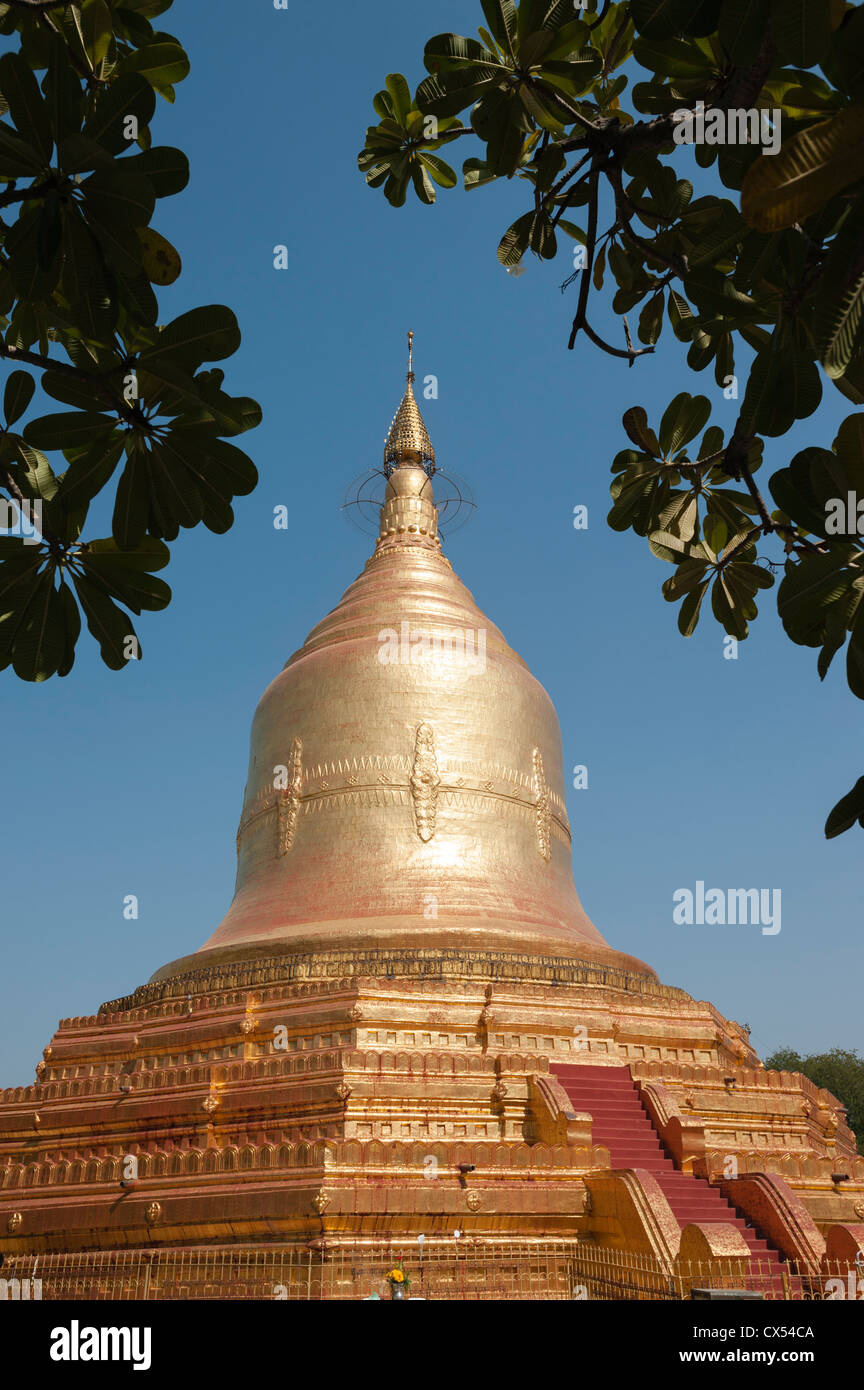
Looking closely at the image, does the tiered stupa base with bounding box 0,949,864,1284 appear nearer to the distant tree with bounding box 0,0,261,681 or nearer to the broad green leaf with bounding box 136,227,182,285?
the distant tree with bounding box 0,0,261,681

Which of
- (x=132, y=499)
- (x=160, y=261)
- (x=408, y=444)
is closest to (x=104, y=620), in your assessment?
(x=132, y=499)

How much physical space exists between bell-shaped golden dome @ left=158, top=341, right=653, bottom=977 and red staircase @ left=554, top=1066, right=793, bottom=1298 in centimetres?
268

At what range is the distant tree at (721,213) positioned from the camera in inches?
111

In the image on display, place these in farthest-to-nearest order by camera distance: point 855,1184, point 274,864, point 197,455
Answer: point 274,864, point 855,1184, point 197,455

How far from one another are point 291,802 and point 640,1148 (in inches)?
352

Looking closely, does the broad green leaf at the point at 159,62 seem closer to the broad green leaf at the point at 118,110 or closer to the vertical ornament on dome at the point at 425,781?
the broad green leaf at the point at 118,110

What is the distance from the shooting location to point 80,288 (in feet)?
10.0

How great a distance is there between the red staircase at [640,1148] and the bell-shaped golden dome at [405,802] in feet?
8.78

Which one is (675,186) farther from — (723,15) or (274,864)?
(274,864)

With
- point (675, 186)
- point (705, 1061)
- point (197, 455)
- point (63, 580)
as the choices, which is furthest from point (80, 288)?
point (705, 1061)

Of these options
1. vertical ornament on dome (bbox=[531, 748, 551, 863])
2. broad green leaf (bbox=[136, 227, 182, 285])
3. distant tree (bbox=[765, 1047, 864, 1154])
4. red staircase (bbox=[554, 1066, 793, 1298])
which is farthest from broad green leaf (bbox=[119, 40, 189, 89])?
distant tree (bbox=[765, 1047, 864, 1154])

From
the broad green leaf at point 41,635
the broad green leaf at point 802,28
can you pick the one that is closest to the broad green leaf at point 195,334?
the broad green leaf at point 41,635

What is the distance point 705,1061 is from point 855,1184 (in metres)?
2.91

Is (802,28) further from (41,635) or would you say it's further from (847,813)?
(41,635)
